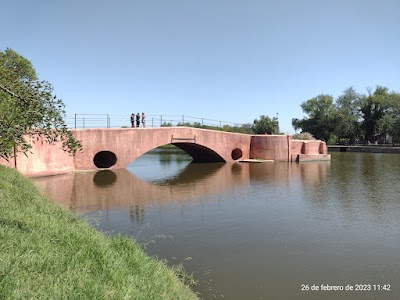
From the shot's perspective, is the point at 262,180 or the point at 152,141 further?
the point at 152,141

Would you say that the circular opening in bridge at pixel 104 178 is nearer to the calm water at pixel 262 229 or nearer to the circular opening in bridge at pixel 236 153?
the calm water at pixel 262 229

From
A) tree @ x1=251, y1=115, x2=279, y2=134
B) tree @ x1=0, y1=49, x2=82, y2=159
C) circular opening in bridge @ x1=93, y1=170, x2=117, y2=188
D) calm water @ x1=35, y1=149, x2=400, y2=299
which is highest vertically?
tree @ x1=251, y1=115, x2=279, y2=134

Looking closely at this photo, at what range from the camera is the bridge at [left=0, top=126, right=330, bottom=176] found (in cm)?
1958

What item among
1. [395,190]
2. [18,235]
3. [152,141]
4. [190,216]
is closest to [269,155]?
[152,141]

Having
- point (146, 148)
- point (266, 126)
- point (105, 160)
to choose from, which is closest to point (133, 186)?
point (146, 148)

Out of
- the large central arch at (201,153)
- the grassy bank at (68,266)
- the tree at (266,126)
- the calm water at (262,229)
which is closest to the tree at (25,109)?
the grassy bank at (68,266)

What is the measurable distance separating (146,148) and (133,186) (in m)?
7.22

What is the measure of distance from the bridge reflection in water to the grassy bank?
5.94 m

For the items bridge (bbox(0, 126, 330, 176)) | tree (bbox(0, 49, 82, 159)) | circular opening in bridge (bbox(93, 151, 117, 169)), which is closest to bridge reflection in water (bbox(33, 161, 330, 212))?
bridge (bbox(0, 126, 330, 176))

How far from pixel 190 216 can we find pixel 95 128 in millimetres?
13349

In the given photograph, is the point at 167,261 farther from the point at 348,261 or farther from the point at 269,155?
the point at 269,155

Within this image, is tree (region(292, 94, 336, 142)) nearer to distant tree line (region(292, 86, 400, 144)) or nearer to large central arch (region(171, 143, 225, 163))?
distant tree line (region(292, 86, 400, 144))

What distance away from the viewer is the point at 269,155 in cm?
3145

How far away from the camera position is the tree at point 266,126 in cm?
5230
